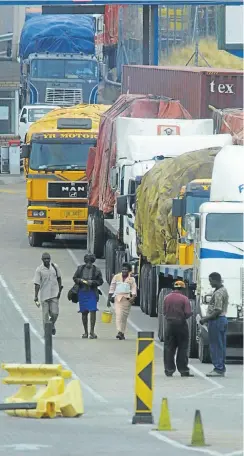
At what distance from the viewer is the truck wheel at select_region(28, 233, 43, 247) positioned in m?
42.9

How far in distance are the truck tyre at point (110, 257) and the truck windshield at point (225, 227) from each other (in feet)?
35.0

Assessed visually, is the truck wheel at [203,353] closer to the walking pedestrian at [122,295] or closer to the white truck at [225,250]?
the white truck at [225,250]

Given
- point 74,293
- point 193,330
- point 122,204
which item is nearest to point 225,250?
point 193,330

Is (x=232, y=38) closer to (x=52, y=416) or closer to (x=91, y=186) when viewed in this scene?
(x=52, y=416)

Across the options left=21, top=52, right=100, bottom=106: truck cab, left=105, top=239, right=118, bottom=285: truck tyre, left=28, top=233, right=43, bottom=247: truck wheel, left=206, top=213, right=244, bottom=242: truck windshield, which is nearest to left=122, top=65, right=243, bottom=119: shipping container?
left=105, top=239, right=118, bottom=285: truck tyre

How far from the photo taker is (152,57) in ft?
184

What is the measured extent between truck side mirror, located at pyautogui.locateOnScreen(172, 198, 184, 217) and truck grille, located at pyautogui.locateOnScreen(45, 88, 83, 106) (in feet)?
127

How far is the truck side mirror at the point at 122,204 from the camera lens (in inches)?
1318

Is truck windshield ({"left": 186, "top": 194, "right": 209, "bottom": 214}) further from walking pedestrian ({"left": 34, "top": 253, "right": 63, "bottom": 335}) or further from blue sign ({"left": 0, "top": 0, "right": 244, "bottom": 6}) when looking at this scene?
blue sign ({"left": 0, "top": 0, "right": 244, "bottom": 6})

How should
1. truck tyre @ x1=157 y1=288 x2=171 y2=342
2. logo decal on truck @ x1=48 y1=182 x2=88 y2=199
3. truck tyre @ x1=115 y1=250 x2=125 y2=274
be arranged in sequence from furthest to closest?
logo decal on truck @ x1=48 y1=182 x2=88 y2=199, truck tyre @ x1=115 y1=250 x2=125 y2=274, truck tyre @ x1=157 y1=288 x2=171 y2=342

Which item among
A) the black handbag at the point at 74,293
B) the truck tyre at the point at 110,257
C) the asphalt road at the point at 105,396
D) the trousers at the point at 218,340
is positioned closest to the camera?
the asphalt road at the point at 105,396

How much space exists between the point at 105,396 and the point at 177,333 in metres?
2.47

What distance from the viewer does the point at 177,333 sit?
23109 mm

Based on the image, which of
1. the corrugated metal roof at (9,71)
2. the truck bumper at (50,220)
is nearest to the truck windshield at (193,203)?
the truck bumper at (50,220)
